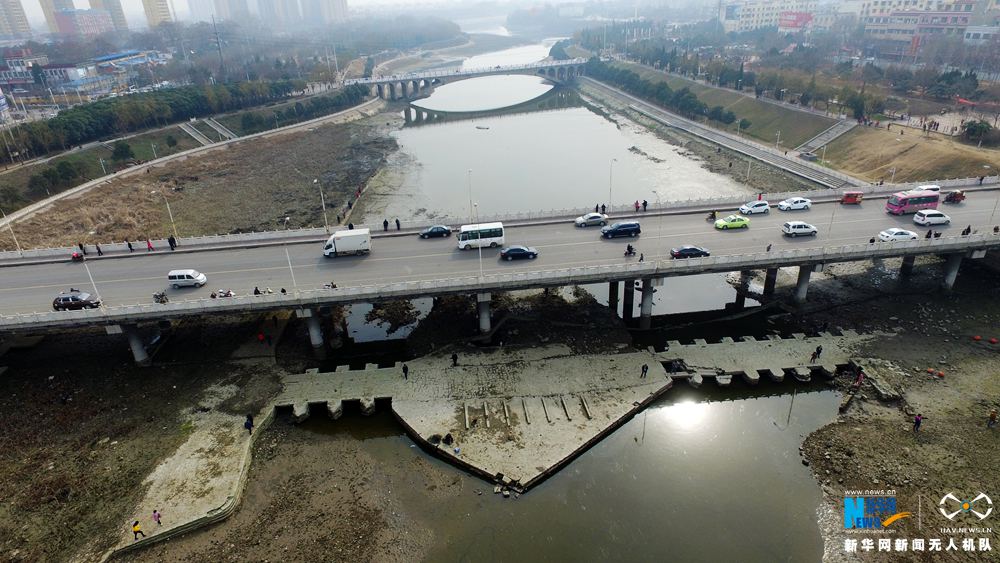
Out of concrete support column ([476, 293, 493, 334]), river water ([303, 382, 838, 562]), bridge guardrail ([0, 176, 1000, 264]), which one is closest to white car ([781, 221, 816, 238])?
bridge guardrail ([0, 176, 1000, 264])

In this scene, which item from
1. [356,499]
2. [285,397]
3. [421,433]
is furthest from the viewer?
[285,397]

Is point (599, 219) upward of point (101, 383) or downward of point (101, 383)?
upward

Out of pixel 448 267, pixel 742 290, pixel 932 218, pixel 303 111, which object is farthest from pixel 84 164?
pixel 932 218

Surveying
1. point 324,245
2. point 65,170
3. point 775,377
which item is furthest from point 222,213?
point 775,377

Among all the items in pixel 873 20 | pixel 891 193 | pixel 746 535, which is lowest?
pixel 746 535

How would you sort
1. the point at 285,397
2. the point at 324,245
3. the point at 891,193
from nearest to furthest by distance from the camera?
the point at 285,397, the point at 324,245, the point at 891,193

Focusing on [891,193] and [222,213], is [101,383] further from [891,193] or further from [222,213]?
[891,193]
